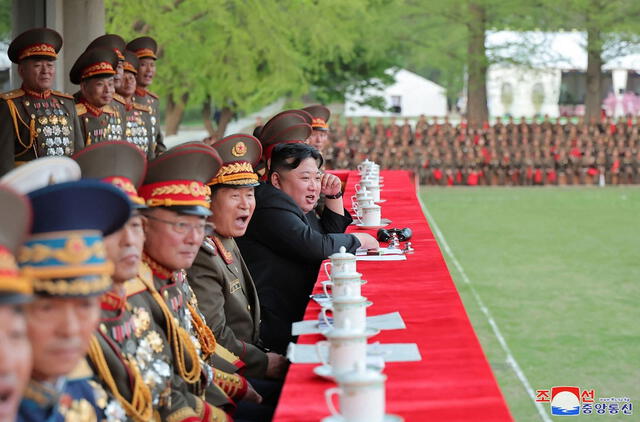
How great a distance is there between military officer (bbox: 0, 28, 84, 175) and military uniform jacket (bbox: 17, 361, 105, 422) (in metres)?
4.80

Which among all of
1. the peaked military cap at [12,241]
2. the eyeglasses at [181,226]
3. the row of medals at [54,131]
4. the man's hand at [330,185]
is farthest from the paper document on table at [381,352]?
the row of medals at [54,131]

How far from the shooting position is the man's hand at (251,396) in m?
4.30

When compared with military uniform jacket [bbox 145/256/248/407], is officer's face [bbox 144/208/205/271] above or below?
above

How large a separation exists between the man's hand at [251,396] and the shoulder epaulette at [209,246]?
58cm

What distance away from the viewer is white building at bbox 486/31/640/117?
29.2 meters

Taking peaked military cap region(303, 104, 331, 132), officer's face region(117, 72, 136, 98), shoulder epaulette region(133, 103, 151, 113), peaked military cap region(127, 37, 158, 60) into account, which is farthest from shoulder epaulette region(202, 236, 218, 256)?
peaked military cap region(127, 37, 158, 60)

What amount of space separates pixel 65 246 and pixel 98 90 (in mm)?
6233

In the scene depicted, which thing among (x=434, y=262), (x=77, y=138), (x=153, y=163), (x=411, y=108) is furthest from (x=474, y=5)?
(x=411, y=108)

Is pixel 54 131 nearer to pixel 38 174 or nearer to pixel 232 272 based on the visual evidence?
pixel 232 272

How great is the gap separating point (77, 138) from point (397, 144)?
54.9 ft

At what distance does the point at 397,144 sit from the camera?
24.2 meters

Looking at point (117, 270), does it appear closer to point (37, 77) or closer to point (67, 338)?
point (67, 338)

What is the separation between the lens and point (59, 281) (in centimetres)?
225

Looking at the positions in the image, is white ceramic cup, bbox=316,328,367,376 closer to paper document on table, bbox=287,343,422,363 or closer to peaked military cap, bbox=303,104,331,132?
paper document on table, bbox=287,343,422,363
